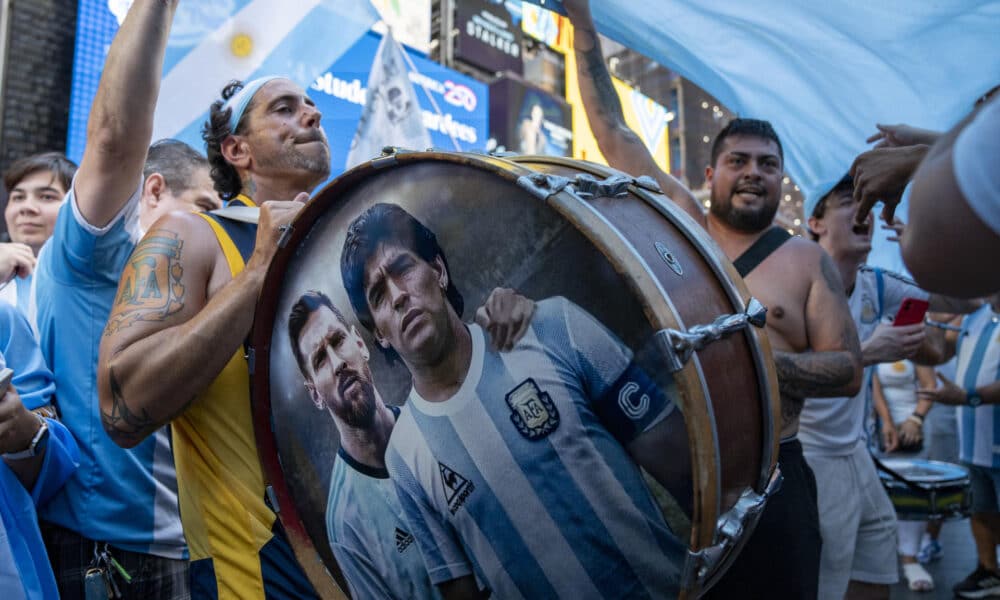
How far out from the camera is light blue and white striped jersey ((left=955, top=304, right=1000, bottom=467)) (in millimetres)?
4387

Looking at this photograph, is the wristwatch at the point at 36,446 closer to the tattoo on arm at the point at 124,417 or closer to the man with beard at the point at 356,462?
the tattoo on arm at the point at 124,417

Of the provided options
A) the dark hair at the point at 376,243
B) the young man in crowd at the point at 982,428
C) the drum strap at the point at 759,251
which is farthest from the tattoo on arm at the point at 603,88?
the young man in crowd at the point at 982,428

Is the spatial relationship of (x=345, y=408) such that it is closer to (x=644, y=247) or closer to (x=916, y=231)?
(x=644, y=247)

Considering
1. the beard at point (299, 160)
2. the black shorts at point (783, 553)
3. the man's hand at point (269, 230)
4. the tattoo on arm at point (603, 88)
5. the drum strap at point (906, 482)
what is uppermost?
the tattoo on arm at point (603, 88)

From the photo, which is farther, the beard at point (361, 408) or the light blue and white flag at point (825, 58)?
the light blue and white flag at point (825, 58)

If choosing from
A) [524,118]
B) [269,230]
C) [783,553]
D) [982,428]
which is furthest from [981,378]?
[524,118]

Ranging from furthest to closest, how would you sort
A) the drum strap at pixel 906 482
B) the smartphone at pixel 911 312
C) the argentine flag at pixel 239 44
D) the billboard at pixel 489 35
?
1. the billboard at pixel 489 35
2. the drum strap at pixel 906 482
3. the argentine flag at pixel 239 44
4. the smartphone at pixel 911 312

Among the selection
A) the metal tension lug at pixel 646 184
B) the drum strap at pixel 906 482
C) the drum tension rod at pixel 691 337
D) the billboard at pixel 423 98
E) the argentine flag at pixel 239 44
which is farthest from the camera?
the billboard at pixel 423 98

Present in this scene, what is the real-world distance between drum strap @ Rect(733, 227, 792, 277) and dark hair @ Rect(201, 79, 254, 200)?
1.75m

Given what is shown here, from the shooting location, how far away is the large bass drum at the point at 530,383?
1.03 metres

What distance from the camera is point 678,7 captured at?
2.05 meters

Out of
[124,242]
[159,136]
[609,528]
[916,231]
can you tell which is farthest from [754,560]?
[159,136]

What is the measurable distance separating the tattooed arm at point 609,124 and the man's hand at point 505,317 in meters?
1.20

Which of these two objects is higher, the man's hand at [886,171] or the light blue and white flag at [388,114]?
the light blue and white flag at [388,114]
